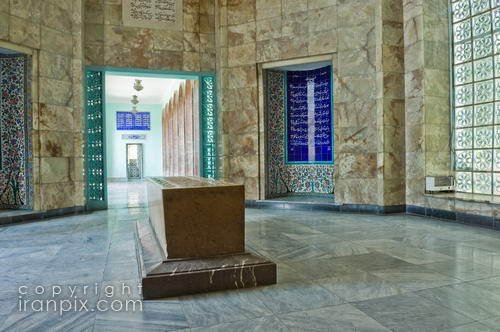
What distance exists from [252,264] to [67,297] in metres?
1.18

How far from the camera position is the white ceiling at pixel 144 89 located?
1385 centimetres

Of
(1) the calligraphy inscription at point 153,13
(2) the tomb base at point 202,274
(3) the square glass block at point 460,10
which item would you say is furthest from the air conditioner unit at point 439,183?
(1) the calligraphy inscription at point 153,13

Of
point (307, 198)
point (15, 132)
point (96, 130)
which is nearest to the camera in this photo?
point (15, 132)

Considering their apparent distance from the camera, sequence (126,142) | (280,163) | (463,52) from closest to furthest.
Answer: (463,52), (280,163), (126,142)

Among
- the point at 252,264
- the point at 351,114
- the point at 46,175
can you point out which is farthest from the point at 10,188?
the point at 351,114

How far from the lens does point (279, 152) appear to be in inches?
288

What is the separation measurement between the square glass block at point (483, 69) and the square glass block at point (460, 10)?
0.71 m

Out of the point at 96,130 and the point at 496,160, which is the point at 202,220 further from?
the point at 96,130

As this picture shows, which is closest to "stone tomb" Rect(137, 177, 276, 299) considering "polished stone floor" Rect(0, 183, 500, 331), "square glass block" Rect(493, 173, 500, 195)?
"polished stone floor" Rect(0, 183, 500, 331)

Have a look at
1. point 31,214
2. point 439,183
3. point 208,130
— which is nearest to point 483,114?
point 439,183

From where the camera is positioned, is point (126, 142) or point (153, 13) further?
point (126, 142)

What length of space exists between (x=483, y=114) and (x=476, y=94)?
302 mm

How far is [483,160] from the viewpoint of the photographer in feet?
16.4

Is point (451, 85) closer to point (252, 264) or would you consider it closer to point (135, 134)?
point (252, 264)
